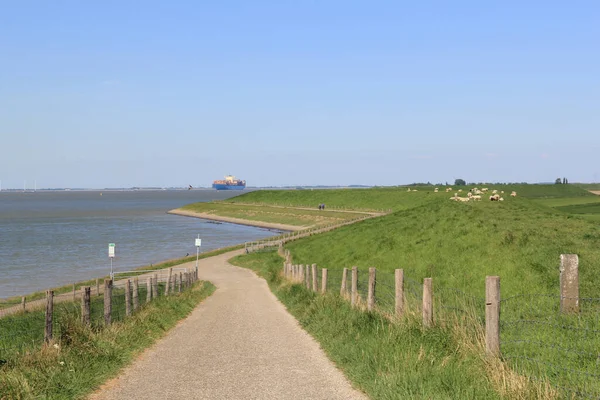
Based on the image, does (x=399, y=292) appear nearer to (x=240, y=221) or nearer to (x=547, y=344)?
(x=547, y=344)

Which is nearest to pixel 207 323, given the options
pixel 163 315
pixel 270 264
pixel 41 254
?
pixel 163 315

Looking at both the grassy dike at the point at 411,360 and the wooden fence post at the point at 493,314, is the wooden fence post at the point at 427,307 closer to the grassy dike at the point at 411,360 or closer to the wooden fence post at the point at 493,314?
the grassy dike at the point at 411,360

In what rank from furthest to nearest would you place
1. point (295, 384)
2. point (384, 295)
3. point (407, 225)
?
point (407, 225) < point (384, 295) < point (295, 384)

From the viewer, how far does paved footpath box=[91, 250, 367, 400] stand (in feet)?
32.1

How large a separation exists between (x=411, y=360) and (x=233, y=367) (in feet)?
11.8

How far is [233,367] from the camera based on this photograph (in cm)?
1177

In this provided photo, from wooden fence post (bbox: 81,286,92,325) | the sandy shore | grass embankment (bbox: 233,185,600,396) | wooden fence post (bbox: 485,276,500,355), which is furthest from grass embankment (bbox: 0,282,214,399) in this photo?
the sandy shore

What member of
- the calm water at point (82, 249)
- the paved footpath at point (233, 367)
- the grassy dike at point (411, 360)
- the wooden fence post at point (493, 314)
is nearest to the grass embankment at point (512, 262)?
the wooden fence post at point (493, 314)

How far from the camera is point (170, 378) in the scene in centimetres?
1078

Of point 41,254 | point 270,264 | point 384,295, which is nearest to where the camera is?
point 384,295

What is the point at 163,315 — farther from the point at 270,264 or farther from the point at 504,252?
the point at 270,264

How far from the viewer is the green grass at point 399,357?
342 inches

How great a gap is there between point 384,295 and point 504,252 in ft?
34.4

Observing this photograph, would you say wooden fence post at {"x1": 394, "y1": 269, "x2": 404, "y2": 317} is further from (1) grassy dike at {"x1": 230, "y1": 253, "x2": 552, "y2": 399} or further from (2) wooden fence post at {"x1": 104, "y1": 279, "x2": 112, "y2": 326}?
(2) wooden fence post at {"x1": 104, "y1": 279, "x2": 112, "y2": 326}
